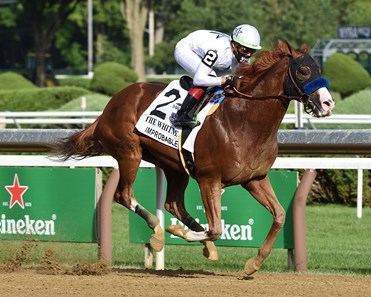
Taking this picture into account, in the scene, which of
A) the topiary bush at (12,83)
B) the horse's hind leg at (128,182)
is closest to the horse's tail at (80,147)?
the horse's hind leg at (128,182)

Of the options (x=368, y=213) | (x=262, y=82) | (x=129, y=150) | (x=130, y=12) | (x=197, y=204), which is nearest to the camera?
(x=262, y=82)

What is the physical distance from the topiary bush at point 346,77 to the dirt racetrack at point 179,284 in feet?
77.1

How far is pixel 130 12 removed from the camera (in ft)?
104

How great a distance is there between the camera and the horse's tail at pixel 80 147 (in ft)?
27.8

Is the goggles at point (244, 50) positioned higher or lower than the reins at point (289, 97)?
higher

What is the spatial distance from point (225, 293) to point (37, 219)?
2.86 m

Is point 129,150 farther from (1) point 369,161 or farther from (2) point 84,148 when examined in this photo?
(1) point 369,161

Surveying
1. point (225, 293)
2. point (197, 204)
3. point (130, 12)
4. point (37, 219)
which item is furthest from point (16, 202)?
point (130, 12)

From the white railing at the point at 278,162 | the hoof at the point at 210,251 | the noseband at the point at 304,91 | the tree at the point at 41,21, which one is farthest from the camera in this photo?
the tree at the point at 41,21

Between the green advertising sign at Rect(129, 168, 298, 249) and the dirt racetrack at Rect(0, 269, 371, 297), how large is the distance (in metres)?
0.62

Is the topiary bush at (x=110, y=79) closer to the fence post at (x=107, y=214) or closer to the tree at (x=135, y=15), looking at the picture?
the tree at (x=135, y=15)

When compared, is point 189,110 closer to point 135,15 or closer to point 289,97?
point 289,97

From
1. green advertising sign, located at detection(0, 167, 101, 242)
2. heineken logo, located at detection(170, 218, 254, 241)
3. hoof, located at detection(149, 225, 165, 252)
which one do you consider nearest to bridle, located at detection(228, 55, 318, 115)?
hoof, located at detection(149, 225, 165, 252)

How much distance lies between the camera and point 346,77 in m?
31.2
